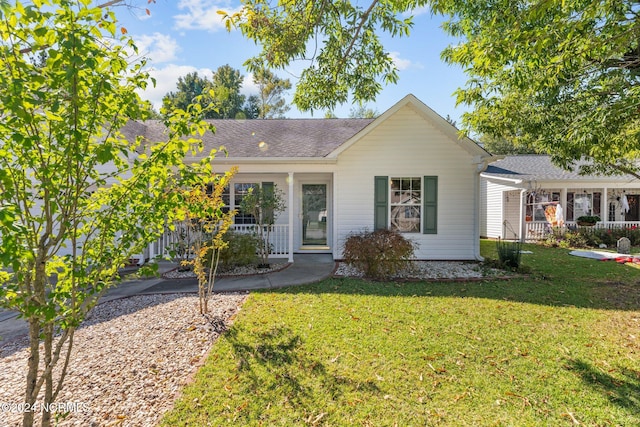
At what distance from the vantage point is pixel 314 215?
11.0 meters

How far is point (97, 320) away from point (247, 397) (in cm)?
367

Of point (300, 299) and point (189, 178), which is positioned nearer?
point (189, 178)

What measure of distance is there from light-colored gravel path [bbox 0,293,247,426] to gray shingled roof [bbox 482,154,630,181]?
14479 mm

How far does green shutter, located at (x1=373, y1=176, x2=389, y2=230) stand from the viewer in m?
9.52

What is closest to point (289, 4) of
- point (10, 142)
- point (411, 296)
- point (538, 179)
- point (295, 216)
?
point (10, 142)

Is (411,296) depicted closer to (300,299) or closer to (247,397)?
(300,299)

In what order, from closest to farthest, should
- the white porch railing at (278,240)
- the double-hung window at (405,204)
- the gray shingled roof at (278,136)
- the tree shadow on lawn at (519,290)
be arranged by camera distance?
the tree shadow on lawn at (519,290) < the double-hung window at (405,204) < the gray shingled roof at (278,136) < the white porch railing at (278,240)

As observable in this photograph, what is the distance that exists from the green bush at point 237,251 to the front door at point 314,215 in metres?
2.93

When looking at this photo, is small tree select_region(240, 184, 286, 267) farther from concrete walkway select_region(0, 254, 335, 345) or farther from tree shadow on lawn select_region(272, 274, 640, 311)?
tree shadow on lawn select_region(272, 274, 640, 311)

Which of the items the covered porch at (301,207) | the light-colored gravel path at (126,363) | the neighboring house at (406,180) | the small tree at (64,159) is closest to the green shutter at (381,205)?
the neighboring house at (406,180)

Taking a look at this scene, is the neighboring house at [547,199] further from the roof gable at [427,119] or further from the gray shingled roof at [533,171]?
the roof gable at [427,119]

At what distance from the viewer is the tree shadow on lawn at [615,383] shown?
2961 mm

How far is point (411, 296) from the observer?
6125mm

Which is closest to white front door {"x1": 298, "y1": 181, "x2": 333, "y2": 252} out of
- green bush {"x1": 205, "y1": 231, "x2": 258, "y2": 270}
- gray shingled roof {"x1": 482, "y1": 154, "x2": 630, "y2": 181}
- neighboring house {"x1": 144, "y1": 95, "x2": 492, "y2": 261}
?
neighboring house {"x1": 144, "y1": 95, "x2": 492, "y2": 261}
